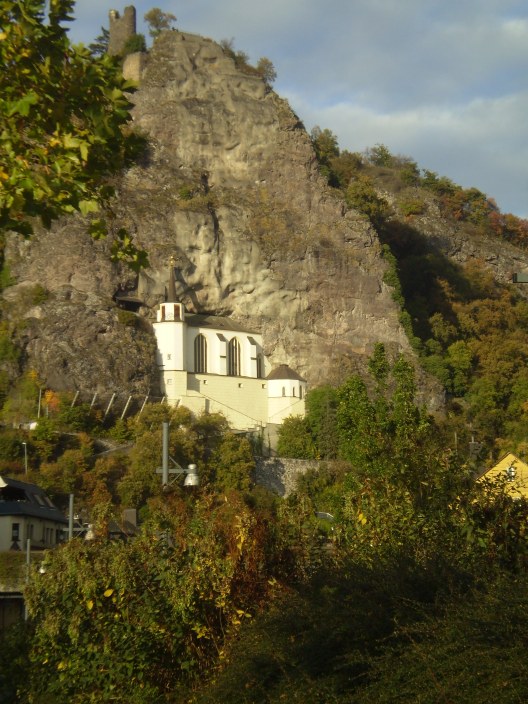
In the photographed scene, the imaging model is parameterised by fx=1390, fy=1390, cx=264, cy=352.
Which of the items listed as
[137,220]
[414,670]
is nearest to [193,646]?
[414,670]

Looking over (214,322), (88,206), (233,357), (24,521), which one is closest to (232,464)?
(233,357)

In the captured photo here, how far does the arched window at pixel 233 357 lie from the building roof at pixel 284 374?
2343mm

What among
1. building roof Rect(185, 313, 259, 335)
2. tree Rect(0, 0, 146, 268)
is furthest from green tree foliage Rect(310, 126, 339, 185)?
tree Rect(0, 0, 146, 268)

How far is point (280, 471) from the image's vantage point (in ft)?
288

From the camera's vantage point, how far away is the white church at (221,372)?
93.1 meters

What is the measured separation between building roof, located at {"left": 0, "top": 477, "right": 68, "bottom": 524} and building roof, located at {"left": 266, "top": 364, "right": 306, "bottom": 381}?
38.8m

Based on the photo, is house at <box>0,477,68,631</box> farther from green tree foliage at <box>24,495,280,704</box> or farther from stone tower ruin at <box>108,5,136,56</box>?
stone tower ruin at <box>108,5,136,56</box>

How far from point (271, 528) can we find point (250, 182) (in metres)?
87.7

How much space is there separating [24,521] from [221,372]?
49409mm

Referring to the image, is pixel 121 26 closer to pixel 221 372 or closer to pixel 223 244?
pixel 223 244

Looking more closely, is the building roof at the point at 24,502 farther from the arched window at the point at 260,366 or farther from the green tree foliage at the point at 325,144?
the green tree foliage at the point at 325,144

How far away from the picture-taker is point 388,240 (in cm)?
11806

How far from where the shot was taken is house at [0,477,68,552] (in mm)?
46656

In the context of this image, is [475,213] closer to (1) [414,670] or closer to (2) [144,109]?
(2) [144,109]
